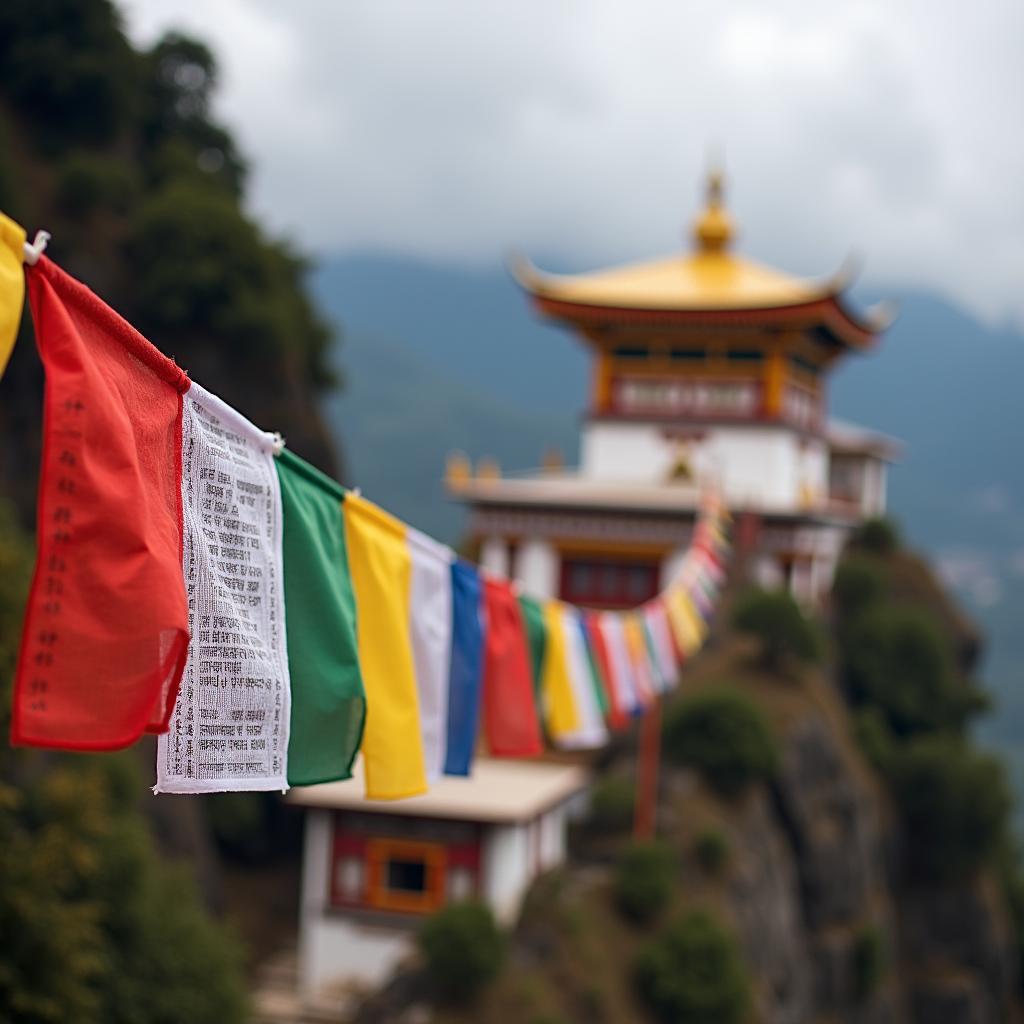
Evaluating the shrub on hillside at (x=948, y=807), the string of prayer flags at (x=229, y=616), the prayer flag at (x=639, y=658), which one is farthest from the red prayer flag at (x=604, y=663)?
the shrub on hillside at (x=948, y=807)

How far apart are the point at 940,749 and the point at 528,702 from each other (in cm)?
2310

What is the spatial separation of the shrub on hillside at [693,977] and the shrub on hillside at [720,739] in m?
4.16

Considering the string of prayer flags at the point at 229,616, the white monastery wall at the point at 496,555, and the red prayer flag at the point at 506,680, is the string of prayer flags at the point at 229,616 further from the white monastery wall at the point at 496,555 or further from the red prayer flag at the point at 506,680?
the white monastery wall at the point at 496,555

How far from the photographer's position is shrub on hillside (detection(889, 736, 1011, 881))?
28.7 meters

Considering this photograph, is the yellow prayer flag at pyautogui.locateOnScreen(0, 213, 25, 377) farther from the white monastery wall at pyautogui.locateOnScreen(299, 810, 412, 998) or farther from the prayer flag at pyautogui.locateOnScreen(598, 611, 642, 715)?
the white monastery wall at pyautogui.locateOnScreen(299, 810, 412, 998)

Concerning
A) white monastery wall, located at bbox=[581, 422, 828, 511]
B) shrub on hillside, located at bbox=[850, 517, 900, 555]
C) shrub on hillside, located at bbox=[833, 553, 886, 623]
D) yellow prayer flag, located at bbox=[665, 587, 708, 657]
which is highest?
white monastery wall, located at bbox=[581, 422, 828, 511]

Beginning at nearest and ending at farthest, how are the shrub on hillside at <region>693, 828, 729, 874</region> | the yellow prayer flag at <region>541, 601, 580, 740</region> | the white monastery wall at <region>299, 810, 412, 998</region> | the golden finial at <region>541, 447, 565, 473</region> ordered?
the yellow prayer flag at <region>541, 601, 580, 740</region>, the white monastery wall at <region>299, 810, 412, 998</region>, the shrub on hillside at <region>693, 828, 729, 874</region>, the golden finial at <region>541, 447, 565, 473</region>

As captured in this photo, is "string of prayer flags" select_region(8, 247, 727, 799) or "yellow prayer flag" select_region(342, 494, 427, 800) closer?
"string of prayer flags" select_region(8, 247, 727, 799)

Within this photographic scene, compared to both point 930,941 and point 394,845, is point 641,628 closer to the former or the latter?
point 394,845

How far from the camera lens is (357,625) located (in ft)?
Result: 19.5

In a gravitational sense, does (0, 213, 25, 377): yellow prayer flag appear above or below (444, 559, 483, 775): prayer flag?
above

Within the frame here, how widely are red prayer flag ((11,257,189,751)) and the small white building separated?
1579 centimetres

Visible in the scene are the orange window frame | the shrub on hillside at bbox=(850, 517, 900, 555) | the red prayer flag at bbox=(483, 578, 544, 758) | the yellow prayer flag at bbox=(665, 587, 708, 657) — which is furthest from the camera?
the shrub on hillside at bbox=(850, 517, 900, 555)

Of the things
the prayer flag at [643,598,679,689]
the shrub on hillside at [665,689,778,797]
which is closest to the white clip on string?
the prayer flag at [643,598,679,689]
